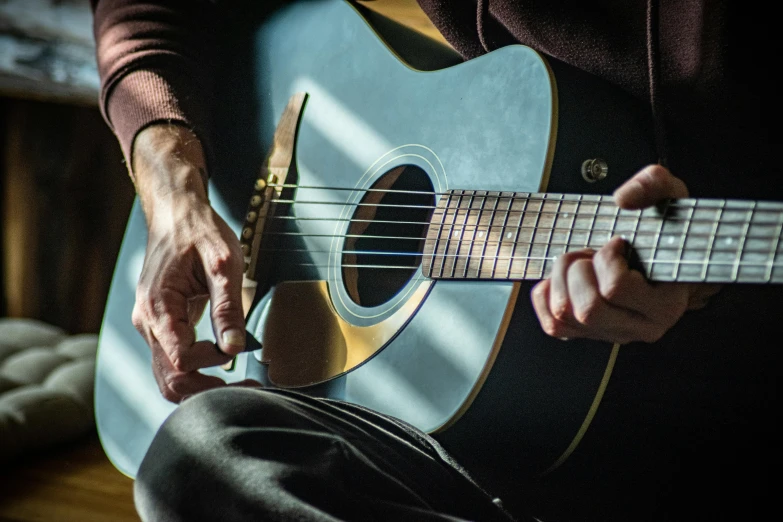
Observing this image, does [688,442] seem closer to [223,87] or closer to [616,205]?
[616,205]

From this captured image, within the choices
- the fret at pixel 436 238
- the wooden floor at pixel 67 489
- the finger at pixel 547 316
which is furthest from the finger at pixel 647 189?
the wooden floor at pixel 67 489

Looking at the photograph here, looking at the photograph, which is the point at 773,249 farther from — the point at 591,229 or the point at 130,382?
the point at 130,382

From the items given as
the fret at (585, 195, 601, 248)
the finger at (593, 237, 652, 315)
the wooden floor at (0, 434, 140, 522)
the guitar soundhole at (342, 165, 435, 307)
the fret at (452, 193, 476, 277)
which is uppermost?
the fret at (585, 195, 601, 248)

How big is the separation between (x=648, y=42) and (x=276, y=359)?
609mm

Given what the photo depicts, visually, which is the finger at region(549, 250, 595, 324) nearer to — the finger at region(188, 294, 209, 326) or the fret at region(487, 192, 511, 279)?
the fret at region(487, 192, 511, 279)

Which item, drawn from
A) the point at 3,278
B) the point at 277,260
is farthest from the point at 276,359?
the point at 3,278

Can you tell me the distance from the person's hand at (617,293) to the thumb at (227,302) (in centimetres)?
38

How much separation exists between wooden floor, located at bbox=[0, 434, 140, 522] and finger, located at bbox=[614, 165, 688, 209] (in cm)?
97

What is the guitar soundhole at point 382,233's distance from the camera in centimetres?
90

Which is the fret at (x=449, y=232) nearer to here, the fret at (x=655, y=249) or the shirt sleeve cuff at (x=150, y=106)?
the fret at (x=655, y=249)

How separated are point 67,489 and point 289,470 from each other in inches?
35.0

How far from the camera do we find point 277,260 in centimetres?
101

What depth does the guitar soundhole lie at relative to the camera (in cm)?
90

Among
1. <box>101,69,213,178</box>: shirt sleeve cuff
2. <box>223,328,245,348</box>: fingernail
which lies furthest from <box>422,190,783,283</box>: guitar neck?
<box>101,69,213,178</box>: shirt sleeve cuff
